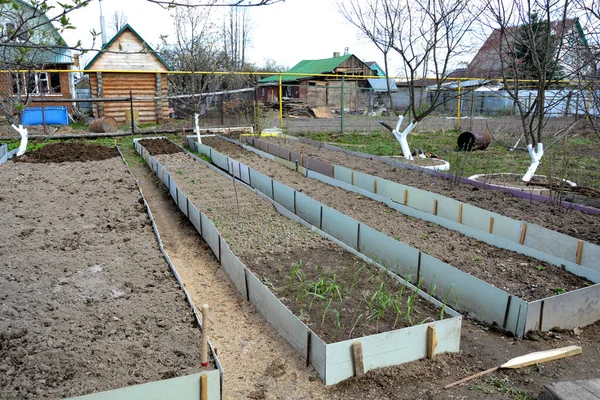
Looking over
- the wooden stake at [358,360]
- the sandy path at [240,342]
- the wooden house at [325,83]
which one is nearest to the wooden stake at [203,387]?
the sandy path at [240,342]

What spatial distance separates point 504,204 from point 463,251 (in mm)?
1838

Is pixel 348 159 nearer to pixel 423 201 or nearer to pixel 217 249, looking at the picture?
pixel 423 201

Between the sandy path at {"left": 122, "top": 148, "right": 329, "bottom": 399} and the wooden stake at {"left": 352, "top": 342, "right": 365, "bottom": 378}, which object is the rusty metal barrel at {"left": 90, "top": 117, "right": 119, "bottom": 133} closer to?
the sandy path at {"left": 122, "top": 148, "right": 329, "bottom": 399}

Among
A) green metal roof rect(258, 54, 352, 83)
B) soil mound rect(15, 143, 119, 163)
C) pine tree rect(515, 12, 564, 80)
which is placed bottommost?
soil mound rect(15, 143, 119, 163)

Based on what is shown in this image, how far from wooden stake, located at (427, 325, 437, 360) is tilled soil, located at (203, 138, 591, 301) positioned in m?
1.11

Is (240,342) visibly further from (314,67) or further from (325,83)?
(314,67)

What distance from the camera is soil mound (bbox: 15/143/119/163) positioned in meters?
9.86

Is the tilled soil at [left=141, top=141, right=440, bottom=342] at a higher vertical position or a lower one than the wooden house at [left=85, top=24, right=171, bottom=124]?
lower

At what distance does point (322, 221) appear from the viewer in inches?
231

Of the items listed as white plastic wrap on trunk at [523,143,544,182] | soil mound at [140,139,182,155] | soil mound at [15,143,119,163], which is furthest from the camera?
soil mound at [140,139,182,155]

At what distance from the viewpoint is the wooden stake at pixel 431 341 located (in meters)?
3.21

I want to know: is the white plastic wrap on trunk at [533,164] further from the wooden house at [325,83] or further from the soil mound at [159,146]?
the wooden house at [325,83]

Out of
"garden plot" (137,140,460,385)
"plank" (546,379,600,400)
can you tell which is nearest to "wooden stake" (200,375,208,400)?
"garden plot" (137,140,460,385)

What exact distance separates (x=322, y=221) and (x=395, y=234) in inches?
36.4
